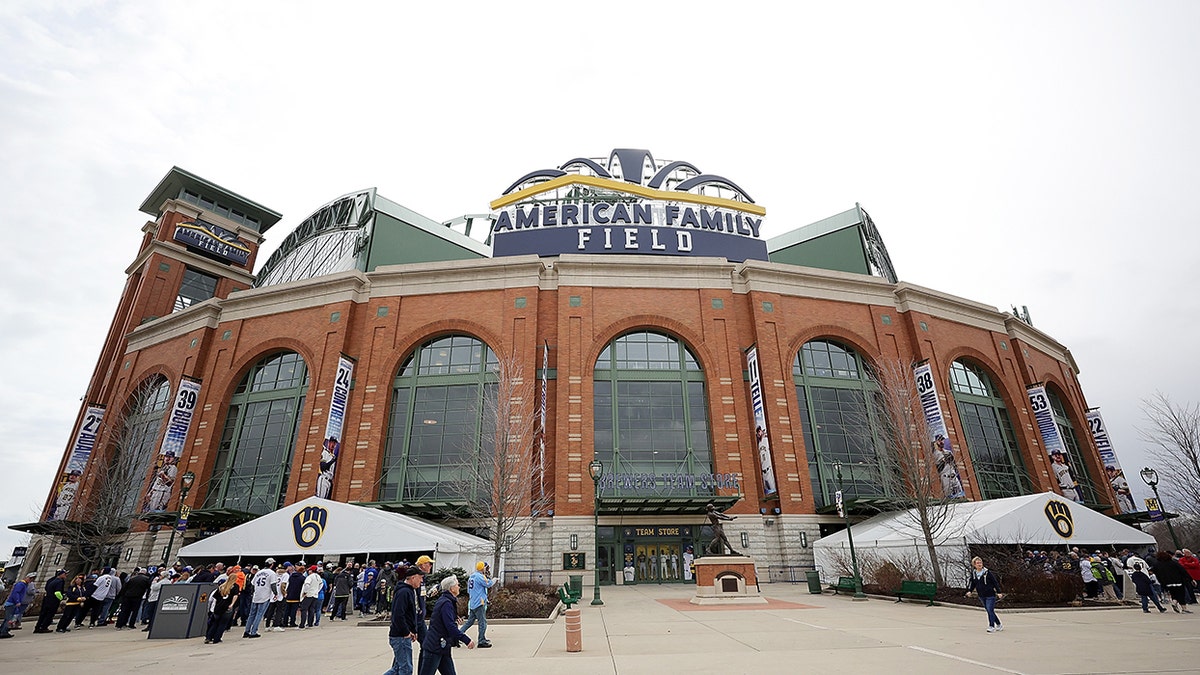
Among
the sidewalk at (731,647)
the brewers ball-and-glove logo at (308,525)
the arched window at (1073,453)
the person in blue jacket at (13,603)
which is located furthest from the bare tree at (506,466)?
the arched window at (1073,453)

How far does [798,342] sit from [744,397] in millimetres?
5268

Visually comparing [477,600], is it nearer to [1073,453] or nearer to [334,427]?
[334,427]

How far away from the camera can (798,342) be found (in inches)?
1347

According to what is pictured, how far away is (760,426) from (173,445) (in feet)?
111

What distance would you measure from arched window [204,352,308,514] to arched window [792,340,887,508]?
97.9 ft

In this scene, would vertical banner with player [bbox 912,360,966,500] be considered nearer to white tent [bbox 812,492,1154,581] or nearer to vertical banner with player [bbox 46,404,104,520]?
white tent [bbox 812,492,1154,581]

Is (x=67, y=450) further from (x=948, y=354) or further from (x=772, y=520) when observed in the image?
(x=948, y=354)

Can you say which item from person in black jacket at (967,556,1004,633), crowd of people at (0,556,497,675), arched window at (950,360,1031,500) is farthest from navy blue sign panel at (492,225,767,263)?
person in black jacket at (967,556,1004,633)

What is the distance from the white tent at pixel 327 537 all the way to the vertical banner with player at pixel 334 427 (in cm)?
676

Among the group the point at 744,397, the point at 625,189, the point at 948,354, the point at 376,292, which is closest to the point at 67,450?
the point at 376,292

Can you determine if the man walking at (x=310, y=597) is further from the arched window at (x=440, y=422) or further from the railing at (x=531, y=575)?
the railing at (x=531, y=575)

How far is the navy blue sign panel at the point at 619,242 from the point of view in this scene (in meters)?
38.2

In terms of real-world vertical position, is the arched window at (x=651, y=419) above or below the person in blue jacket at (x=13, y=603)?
above

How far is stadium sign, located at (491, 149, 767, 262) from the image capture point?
38.4 meters
